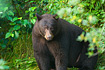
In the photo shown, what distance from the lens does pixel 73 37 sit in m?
5.29

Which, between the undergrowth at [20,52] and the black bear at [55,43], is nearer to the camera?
the black bear at [55,43]

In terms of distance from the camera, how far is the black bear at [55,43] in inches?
185

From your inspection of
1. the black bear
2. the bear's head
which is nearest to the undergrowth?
the black bear

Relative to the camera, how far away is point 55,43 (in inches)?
192

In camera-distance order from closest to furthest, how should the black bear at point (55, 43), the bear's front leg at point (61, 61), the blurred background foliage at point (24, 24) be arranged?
the black bear at point (55, 43), the bear's front leg at point (61, 61), the blurred background foliage at point (24, 24)

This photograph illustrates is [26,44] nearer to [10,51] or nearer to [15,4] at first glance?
[10,51]

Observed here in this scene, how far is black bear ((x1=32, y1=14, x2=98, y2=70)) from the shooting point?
470 centimetres

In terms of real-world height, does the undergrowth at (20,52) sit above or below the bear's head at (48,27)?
below

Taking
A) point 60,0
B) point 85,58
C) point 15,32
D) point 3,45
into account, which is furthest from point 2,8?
point 85,58

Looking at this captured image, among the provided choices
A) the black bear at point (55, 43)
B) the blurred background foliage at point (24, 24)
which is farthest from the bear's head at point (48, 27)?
the blurred background foliage at point (24, 24)

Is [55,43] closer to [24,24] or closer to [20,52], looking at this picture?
[24,24]

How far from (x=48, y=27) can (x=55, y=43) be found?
0.42 metres

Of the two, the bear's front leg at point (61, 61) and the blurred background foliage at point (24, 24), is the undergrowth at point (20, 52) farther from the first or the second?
the bear's front leg at point (61, 61)

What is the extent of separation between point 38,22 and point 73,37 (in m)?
0.92
